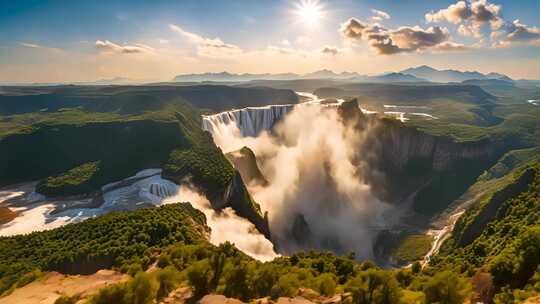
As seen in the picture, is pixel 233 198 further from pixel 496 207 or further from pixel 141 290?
pixel 141 290

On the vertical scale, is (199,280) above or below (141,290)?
below

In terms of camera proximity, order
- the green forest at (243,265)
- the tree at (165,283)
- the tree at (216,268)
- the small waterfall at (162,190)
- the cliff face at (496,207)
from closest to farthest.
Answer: the green forest at (243,265), the tree at (165,283), the tree at (216,268), the cliff face at (496,207), the small waterfall at (162,190)

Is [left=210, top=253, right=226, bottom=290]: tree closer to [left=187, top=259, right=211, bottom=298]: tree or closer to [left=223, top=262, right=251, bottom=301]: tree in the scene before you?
[left=187, top=259, right=211, bottom=298]: tree

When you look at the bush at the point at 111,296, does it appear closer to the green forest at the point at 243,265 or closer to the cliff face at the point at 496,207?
the green forest at the point at 243,265

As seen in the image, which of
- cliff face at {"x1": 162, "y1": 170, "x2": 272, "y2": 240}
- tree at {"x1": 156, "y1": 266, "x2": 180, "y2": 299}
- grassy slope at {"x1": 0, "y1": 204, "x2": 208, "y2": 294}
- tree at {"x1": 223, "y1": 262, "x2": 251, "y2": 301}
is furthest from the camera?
cliff face at {"x1": 162, "y1": 170, "x2": 272, "y2": 240}

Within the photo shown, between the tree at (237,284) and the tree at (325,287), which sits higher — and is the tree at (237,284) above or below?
above

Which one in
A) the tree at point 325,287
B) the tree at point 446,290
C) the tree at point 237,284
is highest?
the tree at point 446,290

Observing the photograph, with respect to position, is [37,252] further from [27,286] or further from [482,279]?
[482,279]

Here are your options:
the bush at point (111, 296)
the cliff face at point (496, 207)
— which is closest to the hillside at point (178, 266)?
the bush at point (111, 296)

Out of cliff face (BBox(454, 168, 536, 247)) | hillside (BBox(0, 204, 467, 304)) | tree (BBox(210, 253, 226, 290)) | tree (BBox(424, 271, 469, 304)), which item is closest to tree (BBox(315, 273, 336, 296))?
hillside (BBox(0, 204, 467, 304))

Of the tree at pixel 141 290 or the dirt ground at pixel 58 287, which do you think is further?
the dirt ground at pixel 58 287

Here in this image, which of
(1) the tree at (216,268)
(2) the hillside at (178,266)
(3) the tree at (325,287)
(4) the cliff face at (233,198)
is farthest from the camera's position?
(4) the cliff face at (233,198)

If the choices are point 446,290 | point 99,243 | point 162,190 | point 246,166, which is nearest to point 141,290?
point 446,290
